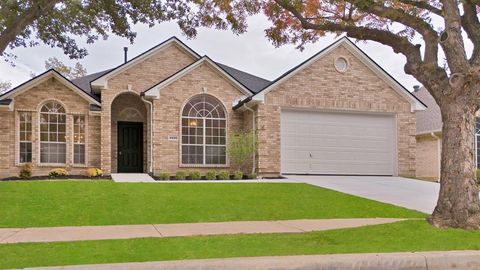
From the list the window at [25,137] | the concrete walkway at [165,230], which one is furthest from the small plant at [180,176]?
the concrete walkway at [165,230]

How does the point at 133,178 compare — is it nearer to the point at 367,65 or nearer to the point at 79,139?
the point at 79,139

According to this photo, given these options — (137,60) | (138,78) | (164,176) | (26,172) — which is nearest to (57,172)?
(26,172)

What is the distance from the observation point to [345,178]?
1864 cm

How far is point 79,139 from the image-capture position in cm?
1873

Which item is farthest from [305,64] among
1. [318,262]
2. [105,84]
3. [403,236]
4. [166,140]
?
[318,262]

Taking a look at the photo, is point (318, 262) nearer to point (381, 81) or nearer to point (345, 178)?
point (345, 178)

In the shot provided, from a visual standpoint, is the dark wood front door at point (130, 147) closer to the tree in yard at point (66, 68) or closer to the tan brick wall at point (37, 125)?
the tan brick wall at point (37, 125)

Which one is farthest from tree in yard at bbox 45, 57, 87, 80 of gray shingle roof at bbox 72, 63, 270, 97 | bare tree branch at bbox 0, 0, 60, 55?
bare tree branch at bbox 0, 0, 60, 55

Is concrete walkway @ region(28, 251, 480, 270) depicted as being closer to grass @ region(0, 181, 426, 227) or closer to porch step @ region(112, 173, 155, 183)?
grass @ region(0, 181, 426, 227)

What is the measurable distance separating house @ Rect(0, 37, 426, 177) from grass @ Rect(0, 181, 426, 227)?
3.83m

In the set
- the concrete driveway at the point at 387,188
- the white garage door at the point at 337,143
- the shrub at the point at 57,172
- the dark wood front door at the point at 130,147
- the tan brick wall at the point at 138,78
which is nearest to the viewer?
the concrete driveway at the point at 387,188

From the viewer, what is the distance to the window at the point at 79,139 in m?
18.6

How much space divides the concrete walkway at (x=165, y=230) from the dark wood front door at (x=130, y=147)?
37.2 ft

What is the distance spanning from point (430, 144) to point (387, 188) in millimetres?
9363
